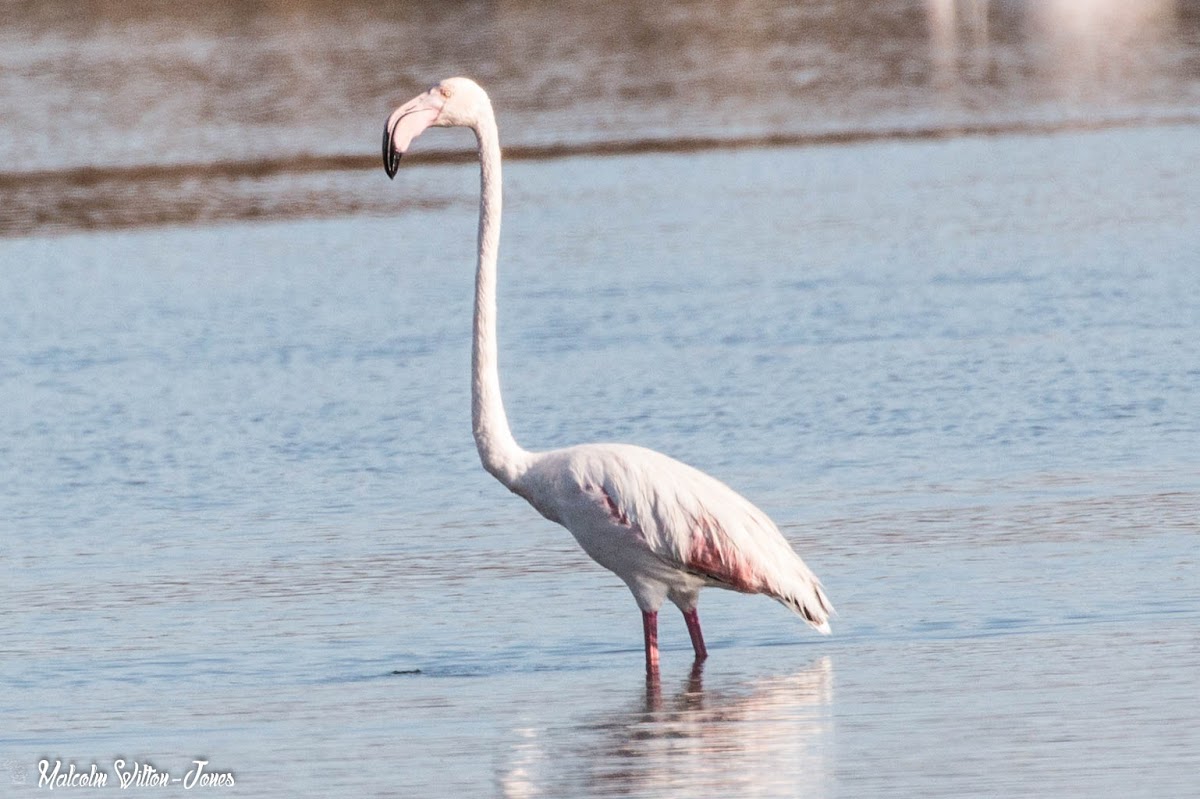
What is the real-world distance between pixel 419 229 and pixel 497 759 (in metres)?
14.7

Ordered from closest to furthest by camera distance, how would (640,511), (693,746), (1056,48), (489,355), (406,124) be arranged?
1. (693,746)
2. (640,511)
3. (406,124)
4. (489,355)
5. (1056,48)

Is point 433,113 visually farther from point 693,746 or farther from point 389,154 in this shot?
point 693,746

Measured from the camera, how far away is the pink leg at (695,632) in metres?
8.49

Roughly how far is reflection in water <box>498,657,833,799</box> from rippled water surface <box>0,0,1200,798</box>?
2cm

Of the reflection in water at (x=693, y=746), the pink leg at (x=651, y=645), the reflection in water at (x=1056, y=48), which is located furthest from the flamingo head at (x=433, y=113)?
the reflection in water at (x=1056, y=48)

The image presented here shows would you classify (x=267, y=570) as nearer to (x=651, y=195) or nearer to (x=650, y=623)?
(x=650, y=623)

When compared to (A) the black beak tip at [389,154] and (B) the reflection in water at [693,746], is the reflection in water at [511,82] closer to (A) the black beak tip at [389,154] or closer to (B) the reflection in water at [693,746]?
(A) the black beak tip at [389,154]

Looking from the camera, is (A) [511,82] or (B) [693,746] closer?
(B) [693,746]

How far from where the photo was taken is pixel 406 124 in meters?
8.23

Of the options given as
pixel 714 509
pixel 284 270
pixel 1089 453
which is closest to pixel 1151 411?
pixel 1089 453

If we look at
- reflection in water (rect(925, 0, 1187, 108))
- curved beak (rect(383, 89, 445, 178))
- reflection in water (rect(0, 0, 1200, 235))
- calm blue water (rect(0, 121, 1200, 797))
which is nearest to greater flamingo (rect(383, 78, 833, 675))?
curved beak (rect(383, 89, 445, 178))

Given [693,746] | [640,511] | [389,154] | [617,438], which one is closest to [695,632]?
[640,511]

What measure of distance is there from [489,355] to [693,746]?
5.75 feet

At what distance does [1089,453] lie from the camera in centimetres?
1156
